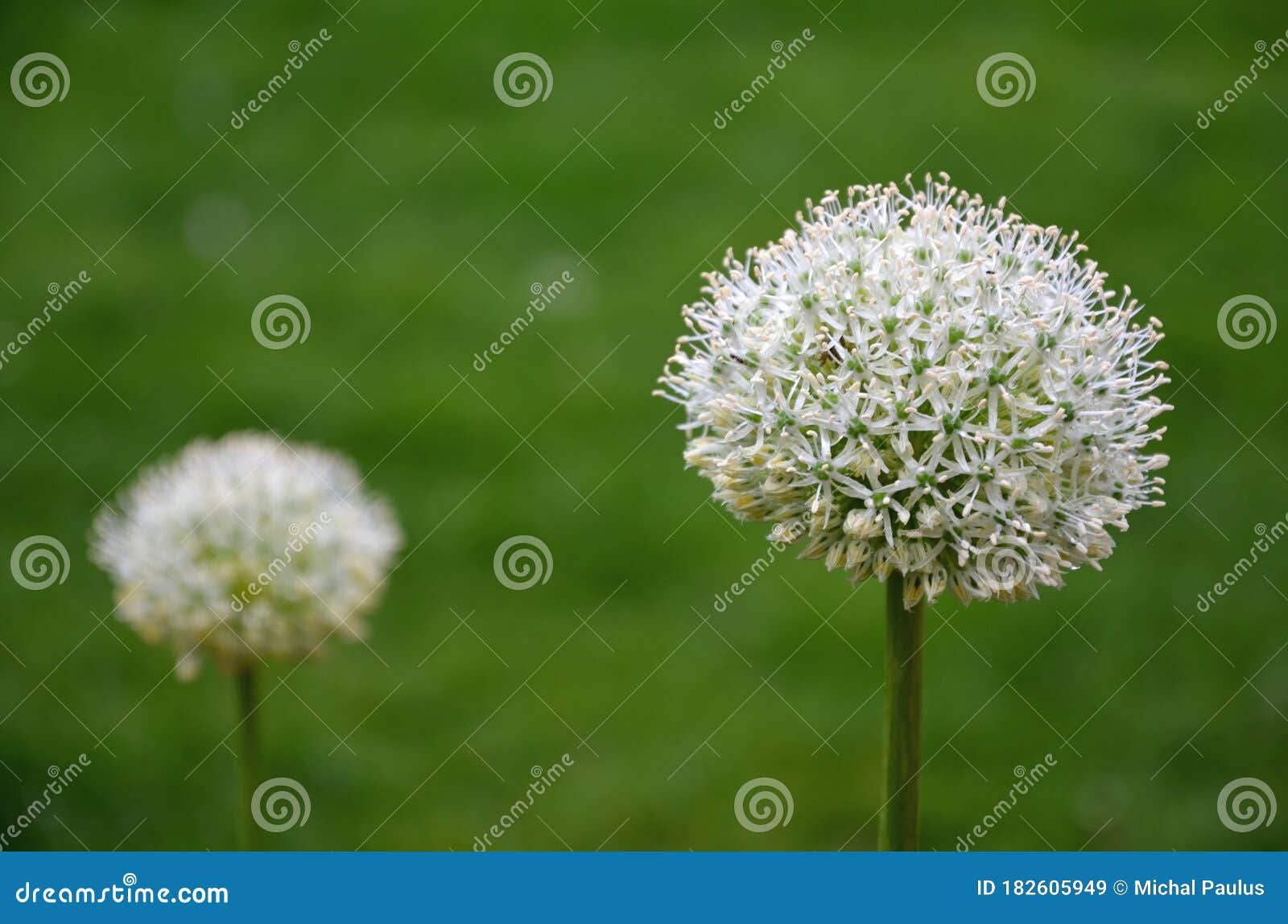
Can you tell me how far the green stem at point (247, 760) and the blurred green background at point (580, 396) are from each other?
183 centimetres

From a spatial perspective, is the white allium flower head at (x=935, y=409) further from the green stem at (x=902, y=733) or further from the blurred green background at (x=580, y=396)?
the blurred green background at (x=580, y=396)

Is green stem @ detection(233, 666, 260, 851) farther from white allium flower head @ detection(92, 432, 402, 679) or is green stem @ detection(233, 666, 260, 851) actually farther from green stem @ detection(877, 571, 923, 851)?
green stem @ detection(877, 571, 923, 851)

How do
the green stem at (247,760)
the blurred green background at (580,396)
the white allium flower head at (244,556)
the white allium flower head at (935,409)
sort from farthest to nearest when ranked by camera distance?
the blurred green background at (580,396) → the white allium flower head at (244,556) → the green stem at (247,760) → the white allium flower head at (935,409)

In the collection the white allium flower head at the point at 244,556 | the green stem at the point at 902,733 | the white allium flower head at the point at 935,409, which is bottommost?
the white allium flower head at the point at 244,556

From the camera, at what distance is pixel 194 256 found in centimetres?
749

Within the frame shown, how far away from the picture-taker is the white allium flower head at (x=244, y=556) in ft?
11.5

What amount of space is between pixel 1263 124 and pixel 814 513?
593 cm

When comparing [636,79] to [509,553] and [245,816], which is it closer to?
[509,553]

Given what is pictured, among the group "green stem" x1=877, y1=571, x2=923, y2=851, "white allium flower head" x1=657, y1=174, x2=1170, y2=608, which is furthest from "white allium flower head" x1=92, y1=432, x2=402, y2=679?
"green stem" x1=877, y1=571, x2=923, y2=851

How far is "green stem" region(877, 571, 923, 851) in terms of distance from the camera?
2400 mm

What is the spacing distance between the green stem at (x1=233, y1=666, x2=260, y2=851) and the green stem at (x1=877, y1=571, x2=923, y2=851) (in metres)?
1.57

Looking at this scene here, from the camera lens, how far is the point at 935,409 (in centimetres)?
227

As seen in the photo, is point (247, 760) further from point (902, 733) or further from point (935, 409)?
point (935, 409)

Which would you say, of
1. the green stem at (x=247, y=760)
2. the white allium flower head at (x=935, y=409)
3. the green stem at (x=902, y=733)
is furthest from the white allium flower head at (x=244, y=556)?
the green stem at (x=902, y=733)
